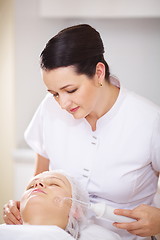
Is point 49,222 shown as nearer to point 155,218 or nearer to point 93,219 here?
point 93,219

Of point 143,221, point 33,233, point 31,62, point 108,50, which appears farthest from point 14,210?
point 108,50

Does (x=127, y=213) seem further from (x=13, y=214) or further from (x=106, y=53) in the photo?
(x=106, y=53)

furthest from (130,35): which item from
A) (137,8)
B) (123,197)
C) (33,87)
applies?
(123,197)

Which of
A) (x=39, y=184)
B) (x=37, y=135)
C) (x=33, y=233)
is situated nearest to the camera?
(x=33, y=233)

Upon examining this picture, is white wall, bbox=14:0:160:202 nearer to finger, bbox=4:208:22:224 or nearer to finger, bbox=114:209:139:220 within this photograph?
finger, bbox=4:208:22:224

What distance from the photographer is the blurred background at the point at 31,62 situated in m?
2.73

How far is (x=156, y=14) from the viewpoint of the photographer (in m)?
2.48

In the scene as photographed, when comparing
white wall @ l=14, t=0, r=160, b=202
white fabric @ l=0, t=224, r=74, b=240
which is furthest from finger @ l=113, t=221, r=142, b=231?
white wall @ l=14, t=0, r=160, b=202

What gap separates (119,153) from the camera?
172cm

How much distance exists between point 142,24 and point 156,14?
29 cm

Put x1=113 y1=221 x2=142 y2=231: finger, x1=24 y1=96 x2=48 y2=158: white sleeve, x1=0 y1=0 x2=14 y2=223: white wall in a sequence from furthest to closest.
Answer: x1=0 y1=0 x2=14 y2=223: white wall
x1=24 y1=96 x2=48 y2=158: white sleeve
x1=113 y1=221 x2=142 y2=231: finger

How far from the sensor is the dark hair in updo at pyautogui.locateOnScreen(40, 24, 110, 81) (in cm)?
150

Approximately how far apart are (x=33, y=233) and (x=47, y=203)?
168 millimetres

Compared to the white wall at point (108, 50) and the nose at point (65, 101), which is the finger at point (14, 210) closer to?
the nose at point (65, 101)
